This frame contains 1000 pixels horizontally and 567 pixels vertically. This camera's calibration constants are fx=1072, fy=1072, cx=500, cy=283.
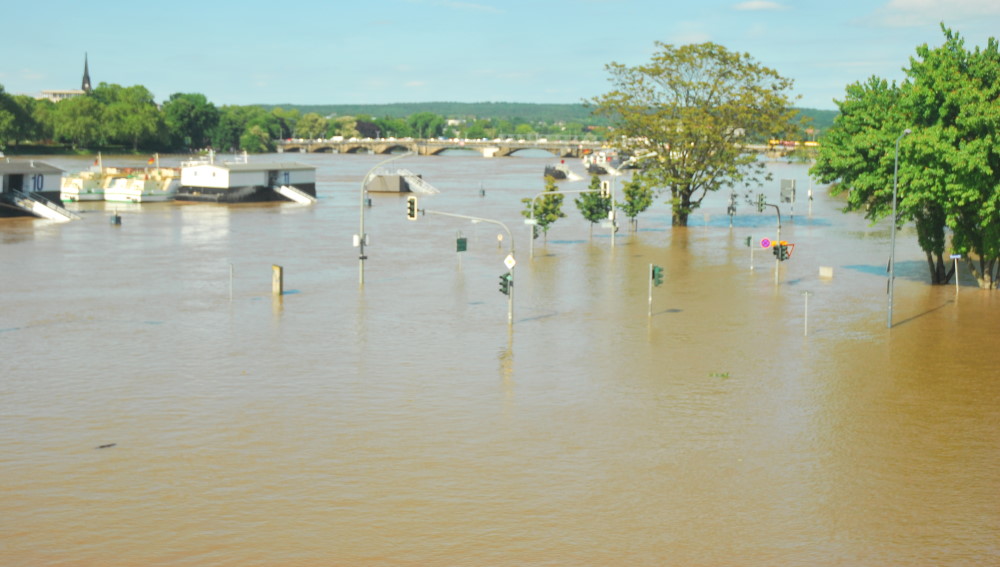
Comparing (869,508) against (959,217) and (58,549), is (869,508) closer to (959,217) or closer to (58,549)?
(58,549)

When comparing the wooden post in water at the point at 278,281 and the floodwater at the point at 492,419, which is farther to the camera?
the wooden post in water at the point at 278,281

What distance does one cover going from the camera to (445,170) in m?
174

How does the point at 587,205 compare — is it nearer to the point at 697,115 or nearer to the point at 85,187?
the point at 697,115

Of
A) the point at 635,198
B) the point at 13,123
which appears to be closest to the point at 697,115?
→ the point at 635,198

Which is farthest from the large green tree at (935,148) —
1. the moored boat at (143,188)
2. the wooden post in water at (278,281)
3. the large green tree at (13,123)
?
the large green tree at (13,123)

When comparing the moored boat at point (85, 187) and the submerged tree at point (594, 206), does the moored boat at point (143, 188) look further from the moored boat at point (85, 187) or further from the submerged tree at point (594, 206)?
the submerged tree at point (594, 206)

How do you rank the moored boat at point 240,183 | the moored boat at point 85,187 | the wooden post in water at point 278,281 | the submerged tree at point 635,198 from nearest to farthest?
the wooden post in water at point 278,281 < the submerged tree at point 635,198 < the moored boat at point 240,183 < the moored boat at point 85,187

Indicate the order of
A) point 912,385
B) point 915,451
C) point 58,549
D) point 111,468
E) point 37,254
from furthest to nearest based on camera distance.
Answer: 1. point 37,254
2. point 912,385
3. point 915,451
4. point 111,468
5. point 58,549

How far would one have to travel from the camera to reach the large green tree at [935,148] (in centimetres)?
3903

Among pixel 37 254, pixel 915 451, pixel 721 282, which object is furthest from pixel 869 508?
pixel 37 254

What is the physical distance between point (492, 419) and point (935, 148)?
2281cm

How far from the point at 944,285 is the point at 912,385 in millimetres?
19723

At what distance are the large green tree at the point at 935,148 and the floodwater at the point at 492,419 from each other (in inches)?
131

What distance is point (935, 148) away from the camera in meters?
39.0
